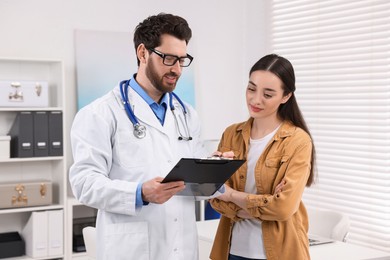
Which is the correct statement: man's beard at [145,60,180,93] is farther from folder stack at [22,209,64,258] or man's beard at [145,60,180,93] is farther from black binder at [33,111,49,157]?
folder stack at [22,209,64,258]

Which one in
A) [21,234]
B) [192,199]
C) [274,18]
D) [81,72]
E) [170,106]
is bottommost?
[21,234]

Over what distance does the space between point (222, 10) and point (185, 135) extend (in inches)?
143

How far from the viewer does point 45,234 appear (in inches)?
184

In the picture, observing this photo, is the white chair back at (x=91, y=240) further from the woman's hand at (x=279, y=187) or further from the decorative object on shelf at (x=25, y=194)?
the decorative object on shelf at (x=25, y=194)

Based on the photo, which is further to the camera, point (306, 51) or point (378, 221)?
point (306, 51)

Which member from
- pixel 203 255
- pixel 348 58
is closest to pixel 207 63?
pixel 348 58

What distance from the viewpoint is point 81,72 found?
5.05 m

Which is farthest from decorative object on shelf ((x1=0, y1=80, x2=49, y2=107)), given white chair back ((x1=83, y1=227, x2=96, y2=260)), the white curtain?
the white curtain

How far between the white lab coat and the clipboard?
0.14 m

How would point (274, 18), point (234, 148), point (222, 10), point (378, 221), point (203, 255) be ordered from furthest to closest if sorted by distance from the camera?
1. point (222, 10)
2. point (274, 18)
3. point (378, 221)
4. point (203, 255)
5. point (234, 148)

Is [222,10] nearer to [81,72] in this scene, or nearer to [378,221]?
[81,72]

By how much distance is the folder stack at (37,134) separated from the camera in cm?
457

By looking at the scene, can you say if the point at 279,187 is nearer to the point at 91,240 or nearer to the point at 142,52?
the point at 142,52

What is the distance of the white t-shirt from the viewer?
2382mm
